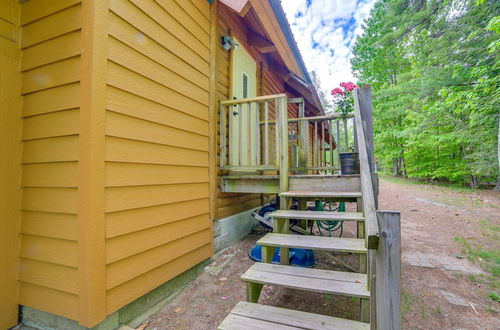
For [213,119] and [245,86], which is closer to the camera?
[213,119]

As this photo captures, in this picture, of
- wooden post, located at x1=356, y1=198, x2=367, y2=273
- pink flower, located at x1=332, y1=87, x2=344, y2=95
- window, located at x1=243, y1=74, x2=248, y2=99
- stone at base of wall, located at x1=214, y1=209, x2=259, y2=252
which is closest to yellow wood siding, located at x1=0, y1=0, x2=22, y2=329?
stone at base of wall, located at x1=214, y1=209, x2=259, y2=252

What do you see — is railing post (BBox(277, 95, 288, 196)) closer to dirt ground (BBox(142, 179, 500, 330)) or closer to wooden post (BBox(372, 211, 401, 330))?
dirt ground (BBox(142, 179, 500, 330))

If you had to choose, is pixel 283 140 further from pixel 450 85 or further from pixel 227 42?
pixel 450 85

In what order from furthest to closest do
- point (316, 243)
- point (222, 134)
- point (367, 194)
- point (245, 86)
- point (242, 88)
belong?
point (245, 86)
point (242, 88)
point (222, 134)
point (316, 243)
point (367, 194)

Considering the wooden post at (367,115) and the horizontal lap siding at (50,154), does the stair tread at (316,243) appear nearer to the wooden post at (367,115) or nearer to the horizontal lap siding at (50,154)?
the wooden post at (367,115)

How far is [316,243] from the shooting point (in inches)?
80.7

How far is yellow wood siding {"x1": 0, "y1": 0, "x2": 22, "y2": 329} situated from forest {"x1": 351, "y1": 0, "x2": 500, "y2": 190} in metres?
6.20

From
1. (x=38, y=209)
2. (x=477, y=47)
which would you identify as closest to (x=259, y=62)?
(x=38, y=209)

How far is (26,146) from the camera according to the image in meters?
1.87

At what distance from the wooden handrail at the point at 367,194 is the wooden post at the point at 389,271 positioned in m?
0.04

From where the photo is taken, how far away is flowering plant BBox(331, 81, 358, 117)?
3.59 metres

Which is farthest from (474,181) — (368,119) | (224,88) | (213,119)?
(213,119)

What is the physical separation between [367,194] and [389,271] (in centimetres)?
86

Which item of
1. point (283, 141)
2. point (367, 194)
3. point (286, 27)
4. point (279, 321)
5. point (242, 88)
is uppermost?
point (286, 27)
